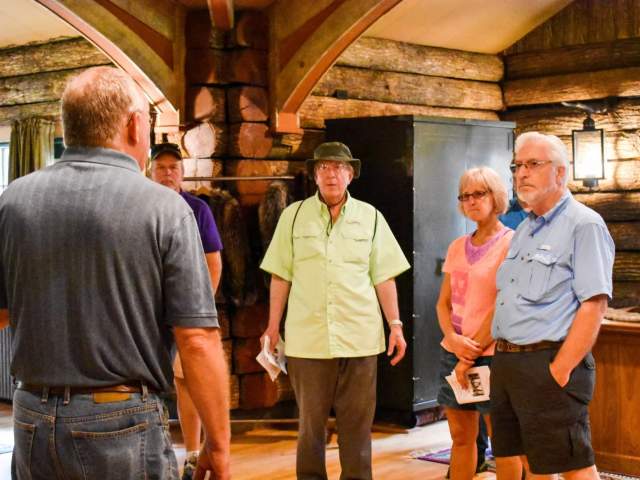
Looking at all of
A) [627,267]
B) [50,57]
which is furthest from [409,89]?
[50,57]

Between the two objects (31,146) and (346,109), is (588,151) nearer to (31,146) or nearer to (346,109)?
(346,109)

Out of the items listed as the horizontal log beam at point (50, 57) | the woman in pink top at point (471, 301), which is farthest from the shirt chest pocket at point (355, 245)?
the horizontal log beam at point (50, 57)

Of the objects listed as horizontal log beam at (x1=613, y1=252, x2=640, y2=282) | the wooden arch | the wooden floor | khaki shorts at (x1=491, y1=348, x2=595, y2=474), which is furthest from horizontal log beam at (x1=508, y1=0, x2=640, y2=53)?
khaki shorts at (x1=491, y1=348, x2=595, y2=474)

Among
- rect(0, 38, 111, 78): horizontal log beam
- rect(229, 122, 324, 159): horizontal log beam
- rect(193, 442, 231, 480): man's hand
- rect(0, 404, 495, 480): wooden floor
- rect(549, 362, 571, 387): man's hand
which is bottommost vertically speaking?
rect(0, 404, 495, 480): wooden floor

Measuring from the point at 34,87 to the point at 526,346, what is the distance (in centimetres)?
505

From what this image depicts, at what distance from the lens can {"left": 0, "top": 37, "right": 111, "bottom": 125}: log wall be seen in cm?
663

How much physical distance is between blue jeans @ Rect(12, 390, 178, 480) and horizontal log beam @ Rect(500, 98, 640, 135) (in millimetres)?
5049

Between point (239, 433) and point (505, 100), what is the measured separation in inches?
123

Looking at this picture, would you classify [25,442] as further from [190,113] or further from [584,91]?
[584,91]

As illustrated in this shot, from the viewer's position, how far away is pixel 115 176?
1967 mm

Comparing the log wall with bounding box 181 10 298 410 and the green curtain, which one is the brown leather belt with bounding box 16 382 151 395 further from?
the green curtain

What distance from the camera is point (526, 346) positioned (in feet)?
9.80

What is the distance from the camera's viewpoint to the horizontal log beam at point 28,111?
6.89 metres

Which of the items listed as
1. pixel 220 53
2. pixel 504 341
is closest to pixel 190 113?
pixel 220 53
